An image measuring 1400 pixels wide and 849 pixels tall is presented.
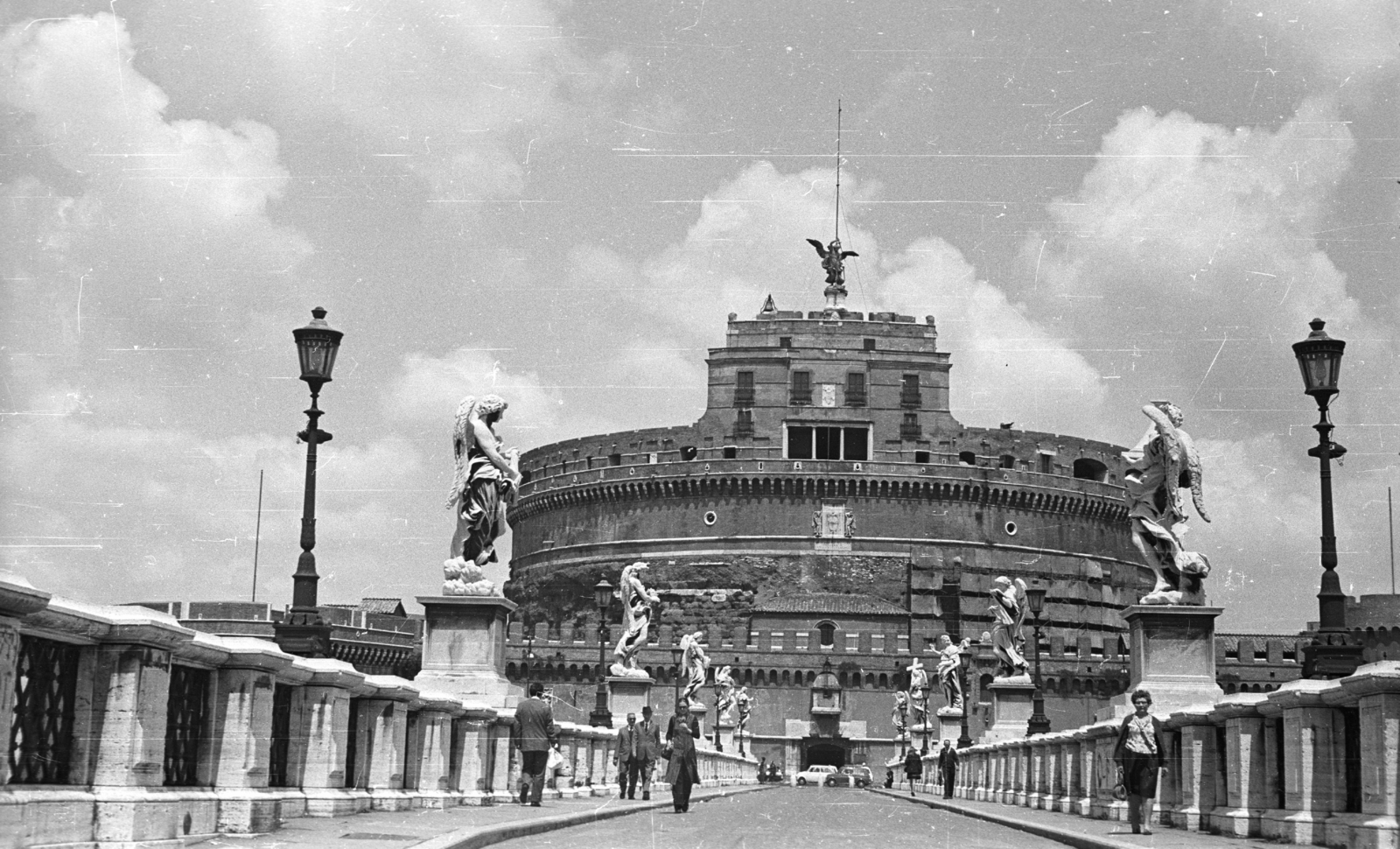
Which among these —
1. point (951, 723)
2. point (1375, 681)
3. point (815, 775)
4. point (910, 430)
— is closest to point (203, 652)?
point (1375, 681)

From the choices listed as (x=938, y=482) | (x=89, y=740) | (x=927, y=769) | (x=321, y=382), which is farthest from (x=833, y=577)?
(x=89, y=740)

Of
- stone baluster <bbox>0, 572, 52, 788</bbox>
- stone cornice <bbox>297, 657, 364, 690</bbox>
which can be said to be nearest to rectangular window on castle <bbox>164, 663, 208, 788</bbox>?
stone cornice <bbox>297, 657, 364, 690</bbox>

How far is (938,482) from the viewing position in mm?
96312

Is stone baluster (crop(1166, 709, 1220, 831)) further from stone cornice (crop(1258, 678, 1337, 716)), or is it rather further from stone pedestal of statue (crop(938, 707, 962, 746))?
stone pedestal of statue (crop(938, 707, 962, 746))

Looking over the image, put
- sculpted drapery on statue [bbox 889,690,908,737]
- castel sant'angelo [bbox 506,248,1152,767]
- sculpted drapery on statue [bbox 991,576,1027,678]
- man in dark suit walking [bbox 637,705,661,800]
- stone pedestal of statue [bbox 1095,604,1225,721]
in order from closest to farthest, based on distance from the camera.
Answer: stone pedestal of statue [bbox 1095,604,1225,721]
man in dark suit walking [bbox 637,705,661,800]
sculpted drapery on statue [bbox 991,576,1027,678]
sculpted drapery on statue [bbox 889,690,908,737]
castel sant'angelo [bbox 506,248,1152,767]

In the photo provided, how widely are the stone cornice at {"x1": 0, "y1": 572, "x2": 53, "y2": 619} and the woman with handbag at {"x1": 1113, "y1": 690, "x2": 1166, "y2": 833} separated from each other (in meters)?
10.3

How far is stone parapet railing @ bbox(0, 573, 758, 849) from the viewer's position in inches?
363

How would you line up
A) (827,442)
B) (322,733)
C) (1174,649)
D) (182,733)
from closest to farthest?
(182,733), (322,733), (1174,649), (827,442)

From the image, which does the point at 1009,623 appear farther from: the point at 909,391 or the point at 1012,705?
the point at 909,391

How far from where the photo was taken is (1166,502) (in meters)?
20.0

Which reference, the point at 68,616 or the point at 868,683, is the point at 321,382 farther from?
the point at 868,683

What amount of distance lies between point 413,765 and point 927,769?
35901 millimetres

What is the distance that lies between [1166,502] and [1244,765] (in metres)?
5.12

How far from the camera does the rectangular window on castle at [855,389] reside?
99688 mm
